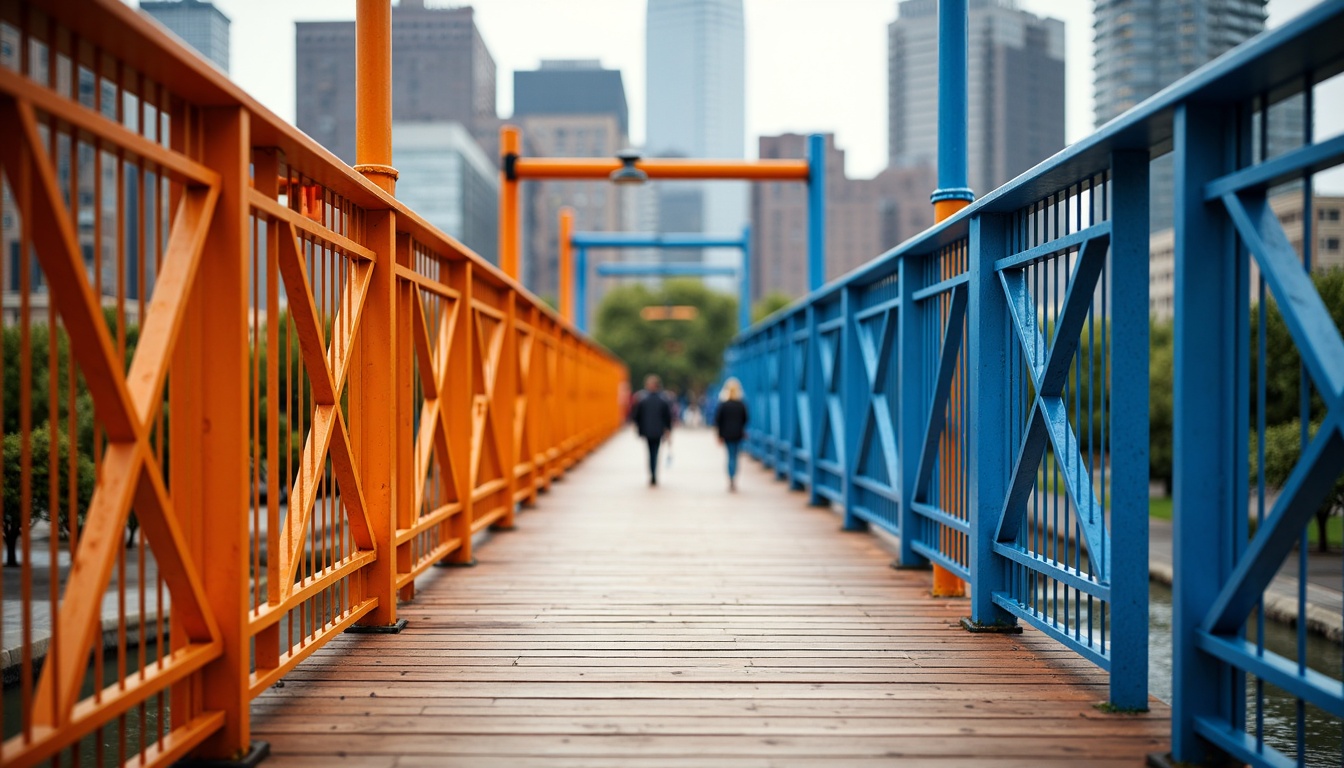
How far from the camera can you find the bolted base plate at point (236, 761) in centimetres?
337

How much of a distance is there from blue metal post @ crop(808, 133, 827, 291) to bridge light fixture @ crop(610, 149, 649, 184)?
2.57 meters

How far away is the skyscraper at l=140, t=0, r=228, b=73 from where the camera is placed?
26.2 ft

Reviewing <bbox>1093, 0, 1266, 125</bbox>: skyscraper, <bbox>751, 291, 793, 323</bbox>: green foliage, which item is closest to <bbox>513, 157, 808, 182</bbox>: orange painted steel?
<bbox>1093, 0, 1266, 125</bbox>: skyscraper

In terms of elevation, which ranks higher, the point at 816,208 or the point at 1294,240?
the point at 1294,240

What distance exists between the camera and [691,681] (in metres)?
4.39

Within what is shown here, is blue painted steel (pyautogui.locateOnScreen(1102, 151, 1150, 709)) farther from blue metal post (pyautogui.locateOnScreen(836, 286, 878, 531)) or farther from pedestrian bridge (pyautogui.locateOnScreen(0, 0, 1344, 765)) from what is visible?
blue metal post (pyautogui.locateOnScreen(836, 286, 878, 531))

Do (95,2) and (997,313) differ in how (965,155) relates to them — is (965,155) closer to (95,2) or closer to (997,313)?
(997,313)

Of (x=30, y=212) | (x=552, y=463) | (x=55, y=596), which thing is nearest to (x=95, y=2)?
(x=30, y=212)

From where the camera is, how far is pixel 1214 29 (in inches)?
1420

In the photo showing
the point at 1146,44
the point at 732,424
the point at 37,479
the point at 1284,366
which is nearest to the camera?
the point at 37,479

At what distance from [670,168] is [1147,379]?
1279cm

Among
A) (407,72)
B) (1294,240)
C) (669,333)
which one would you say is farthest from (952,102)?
(669,333)

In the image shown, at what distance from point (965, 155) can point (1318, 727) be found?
13.7ft

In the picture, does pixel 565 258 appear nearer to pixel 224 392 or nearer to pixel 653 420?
pixel 653 420
